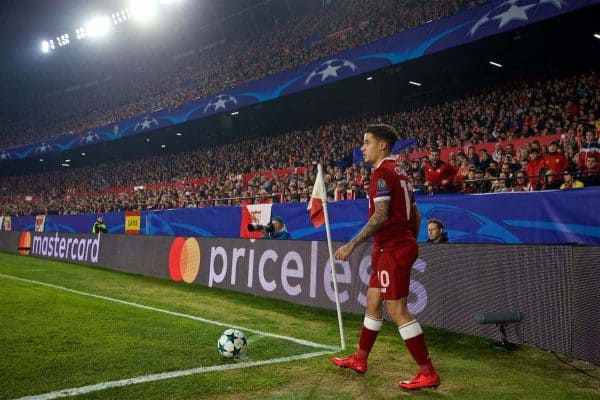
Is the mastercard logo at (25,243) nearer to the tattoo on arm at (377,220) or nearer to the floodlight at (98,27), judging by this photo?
the tattoo on arm at (377,220)

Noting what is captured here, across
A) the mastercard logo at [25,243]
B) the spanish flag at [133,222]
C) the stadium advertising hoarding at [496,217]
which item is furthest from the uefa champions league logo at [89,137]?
the stadium advertising hoarding at [496,217]

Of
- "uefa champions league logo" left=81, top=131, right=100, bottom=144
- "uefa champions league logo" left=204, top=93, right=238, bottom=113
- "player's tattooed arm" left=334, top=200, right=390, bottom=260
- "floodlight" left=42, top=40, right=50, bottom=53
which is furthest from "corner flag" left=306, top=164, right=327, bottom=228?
"floodlight" left=42, top=40, right=50, bottom=53

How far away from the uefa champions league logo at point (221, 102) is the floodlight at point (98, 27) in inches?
1047

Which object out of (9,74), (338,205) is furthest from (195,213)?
(9,74)

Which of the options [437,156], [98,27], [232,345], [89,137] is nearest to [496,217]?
[437,156]

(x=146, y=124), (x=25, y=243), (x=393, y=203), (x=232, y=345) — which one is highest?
(x=146, y=124)

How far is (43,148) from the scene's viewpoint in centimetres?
3731

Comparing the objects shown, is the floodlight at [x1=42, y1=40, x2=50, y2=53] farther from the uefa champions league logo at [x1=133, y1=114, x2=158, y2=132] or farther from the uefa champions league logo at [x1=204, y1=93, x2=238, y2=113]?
the uefa champions league logo at [x1=204, y1=93, x2=238, y2=113]

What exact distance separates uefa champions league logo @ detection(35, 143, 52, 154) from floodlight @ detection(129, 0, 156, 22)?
15.0 metres

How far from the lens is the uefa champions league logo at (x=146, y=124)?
1137 inches

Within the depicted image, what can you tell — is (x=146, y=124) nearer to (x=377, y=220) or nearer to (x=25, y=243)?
(x=25, y=243)

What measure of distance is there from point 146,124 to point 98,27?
23226 millimetres

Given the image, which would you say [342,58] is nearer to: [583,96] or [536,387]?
[583,96]

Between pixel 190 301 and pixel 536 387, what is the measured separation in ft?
19.9
